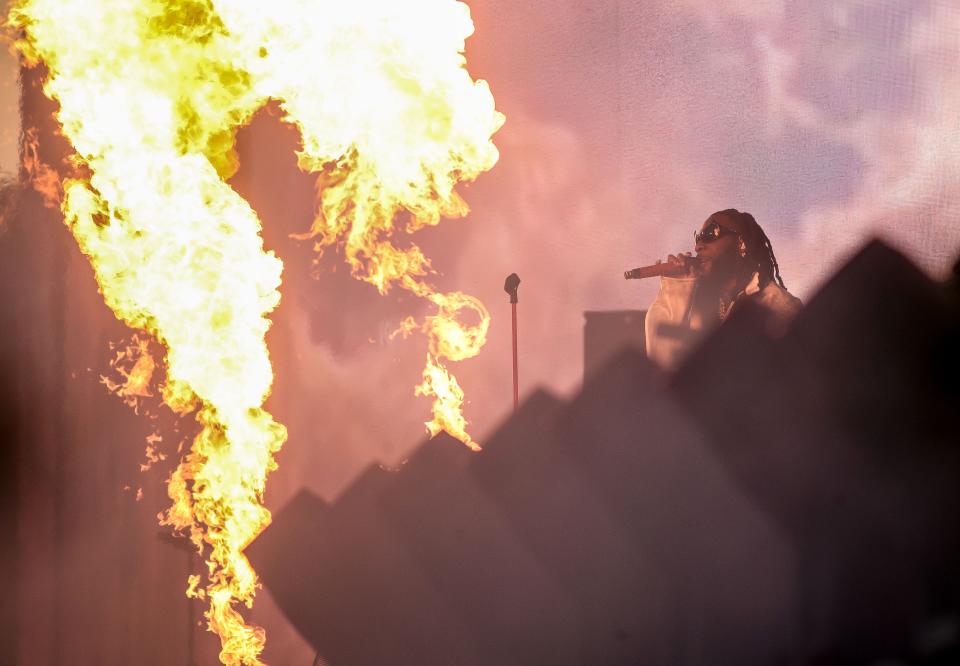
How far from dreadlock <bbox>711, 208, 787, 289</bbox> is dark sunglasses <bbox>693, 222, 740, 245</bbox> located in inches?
3.4

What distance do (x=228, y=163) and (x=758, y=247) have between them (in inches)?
160

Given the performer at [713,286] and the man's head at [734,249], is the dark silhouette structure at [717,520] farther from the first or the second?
the man's head at [734,249]

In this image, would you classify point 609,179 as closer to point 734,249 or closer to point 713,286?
point 734,249

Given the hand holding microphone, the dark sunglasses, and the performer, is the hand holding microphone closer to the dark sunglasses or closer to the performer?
the performer

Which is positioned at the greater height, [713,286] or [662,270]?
[662,270]

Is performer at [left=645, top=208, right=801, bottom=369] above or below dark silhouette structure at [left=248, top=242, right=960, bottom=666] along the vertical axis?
above

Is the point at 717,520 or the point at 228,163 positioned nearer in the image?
the point at 717,520

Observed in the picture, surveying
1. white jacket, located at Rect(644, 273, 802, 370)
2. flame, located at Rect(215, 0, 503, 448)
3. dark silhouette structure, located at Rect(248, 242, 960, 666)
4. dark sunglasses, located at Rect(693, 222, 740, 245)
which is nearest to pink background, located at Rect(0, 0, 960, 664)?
flame, located at Rect(215, 0, 503, 448)

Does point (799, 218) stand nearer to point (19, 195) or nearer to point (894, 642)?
point (894, 642)

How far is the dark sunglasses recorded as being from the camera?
459 cm

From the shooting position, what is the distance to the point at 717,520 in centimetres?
367

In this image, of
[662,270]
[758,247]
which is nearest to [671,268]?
[662,270]

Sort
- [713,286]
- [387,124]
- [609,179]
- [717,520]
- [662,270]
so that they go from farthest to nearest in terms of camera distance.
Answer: [609,179]
[387,124]
[662,270]
[713,286]
[717,520]

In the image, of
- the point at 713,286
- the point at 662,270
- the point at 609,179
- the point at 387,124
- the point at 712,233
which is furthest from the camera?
the point at 609,179
